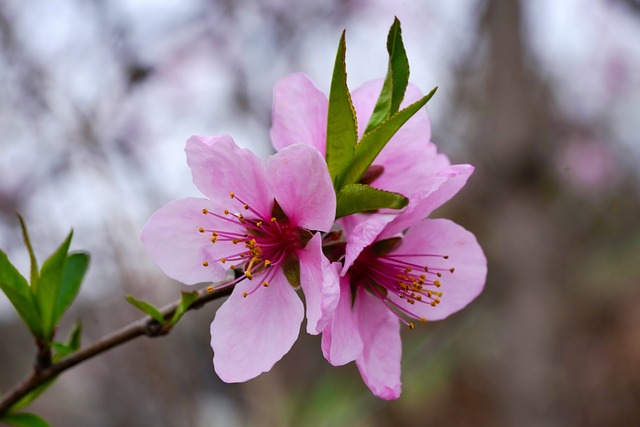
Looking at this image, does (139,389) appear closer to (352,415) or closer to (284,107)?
(352,415)

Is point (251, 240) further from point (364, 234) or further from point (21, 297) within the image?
point (21, 297)

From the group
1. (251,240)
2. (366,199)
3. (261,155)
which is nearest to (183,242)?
(251,240)

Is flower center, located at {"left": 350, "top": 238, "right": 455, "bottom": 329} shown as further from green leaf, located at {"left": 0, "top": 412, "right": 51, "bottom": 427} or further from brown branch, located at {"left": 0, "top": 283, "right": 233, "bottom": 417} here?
green leaf, located at {"left": 0, "top": 412, "right": 51, "bottom": 427}

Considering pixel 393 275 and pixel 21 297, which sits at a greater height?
pixel 21 297

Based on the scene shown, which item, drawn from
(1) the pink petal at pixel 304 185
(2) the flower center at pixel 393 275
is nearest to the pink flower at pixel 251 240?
(1) the pink petal at pixel 304 185

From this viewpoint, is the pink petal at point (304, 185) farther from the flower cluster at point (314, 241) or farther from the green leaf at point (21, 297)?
the green leaf at point (21, 297)

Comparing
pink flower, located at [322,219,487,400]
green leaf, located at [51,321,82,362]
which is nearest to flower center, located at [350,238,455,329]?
pink flower, located at [322,219,487,400]

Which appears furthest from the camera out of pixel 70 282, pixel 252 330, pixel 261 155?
pixel 261 155
